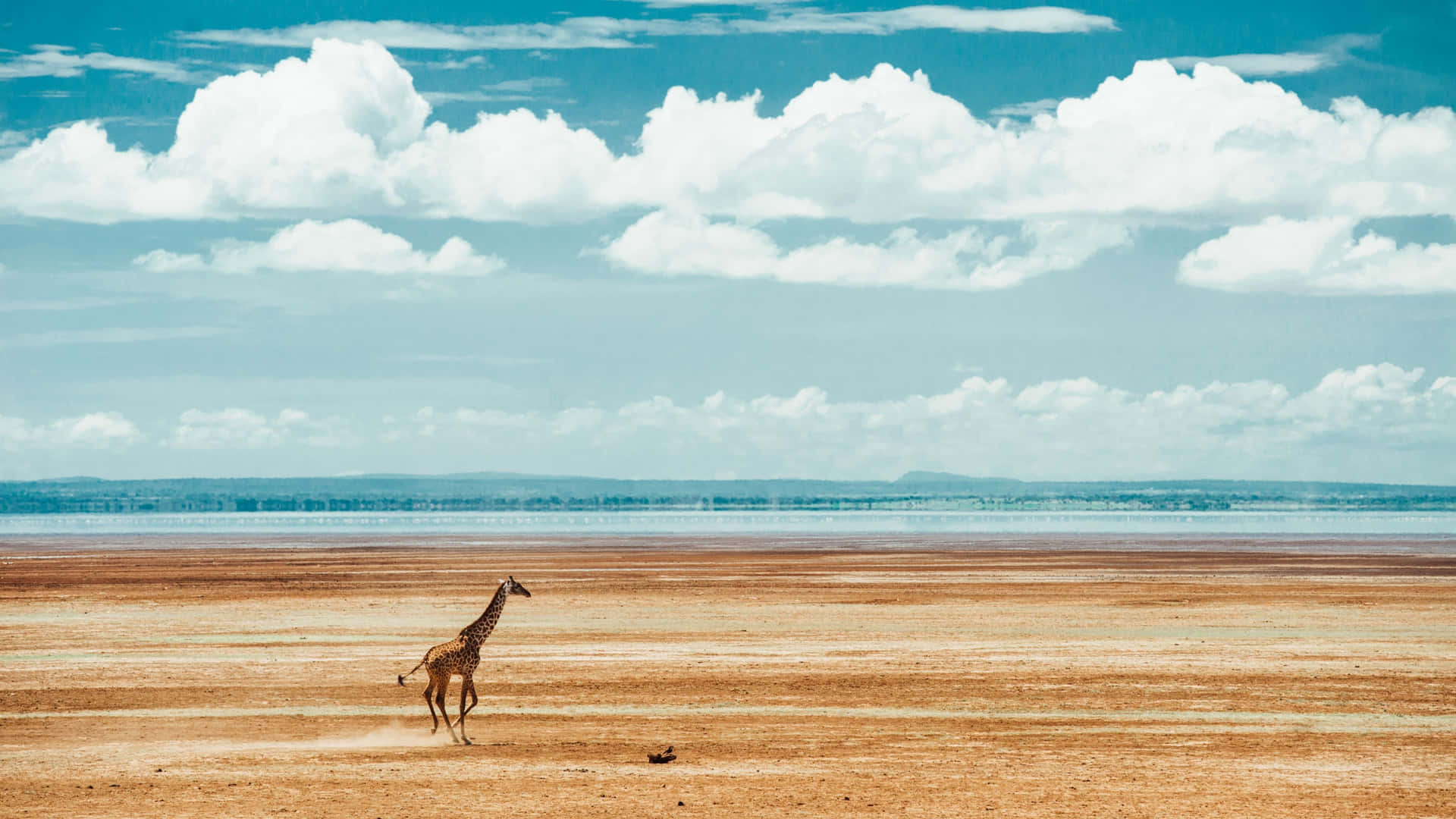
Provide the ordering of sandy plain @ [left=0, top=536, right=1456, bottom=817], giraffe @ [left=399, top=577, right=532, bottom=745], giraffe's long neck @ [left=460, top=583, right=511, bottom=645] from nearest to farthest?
sandy plain @ [left=0, top=536, right=1456, bottom=817]
giraffe @ [left=399, top=577, right=532, bottom=745]
giraffe's long neck @ [left=460, top=583, right=511, bottom=645]

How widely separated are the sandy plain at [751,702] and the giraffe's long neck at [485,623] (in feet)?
4.29

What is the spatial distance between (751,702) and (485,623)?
16.0ft

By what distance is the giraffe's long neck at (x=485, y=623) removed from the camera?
19016 millimetres

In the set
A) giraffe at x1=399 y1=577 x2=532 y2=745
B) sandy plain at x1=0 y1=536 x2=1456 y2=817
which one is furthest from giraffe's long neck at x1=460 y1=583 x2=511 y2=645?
sandy plain at x1=0 y1=536 x2=1456 y2=817

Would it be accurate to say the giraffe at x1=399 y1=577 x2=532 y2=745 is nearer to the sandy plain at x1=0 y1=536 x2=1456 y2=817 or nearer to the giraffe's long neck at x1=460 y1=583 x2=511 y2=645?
the giraffe's long neck at x1=460 y1=583 x2=511 y2=645

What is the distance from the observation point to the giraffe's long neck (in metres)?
19.0

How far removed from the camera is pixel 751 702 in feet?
74.6

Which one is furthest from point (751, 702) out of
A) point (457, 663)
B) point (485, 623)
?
point (457, 663)

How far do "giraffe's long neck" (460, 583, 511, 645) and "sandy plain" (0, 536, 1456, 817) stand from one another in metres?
1.31

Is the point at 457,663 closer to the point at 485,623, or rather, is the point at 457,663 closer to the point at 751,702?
the point at 485,623

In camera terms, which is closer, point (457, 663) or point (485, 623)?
point (457, 663)

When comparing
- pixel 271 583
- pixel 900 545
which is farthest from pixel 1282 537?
pixel 271 583

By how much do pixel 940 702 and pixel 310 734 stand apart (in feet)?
28.6

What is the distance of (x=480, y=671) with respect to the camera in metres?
26.8
